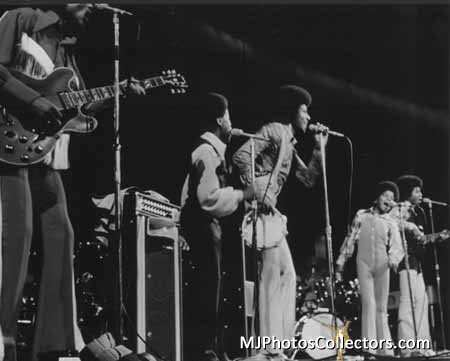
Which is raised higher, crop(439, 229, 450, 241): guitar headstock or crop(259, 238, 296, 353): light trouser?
crop(439, 229, 450, 241): guitar headstock

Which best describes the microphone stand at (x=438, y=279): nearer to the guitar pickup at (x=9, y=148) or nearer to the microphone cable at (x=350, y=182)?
the microphone cable at (x=350, y=182)

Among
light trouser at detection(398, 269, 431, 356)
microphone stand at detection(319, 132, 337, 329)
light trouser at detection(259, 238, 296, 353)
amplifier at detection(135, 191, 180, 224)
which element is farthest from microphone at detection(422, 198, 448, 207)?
amplifier at detection(135, 191, 180, 224)

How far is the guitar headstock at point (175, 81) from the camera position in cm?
409

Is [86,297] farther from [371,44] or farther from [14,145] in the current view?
[371,44]

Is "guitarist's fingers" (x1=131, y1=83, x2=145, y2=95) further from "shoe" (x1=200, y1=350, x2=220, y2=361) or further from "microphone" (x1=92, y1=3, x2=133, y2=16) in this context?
"shoe" (x1=200, y1=350, x2=220, y2=361)

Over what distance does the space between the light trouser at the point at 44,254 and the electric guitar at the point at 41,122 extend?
0.32 feet

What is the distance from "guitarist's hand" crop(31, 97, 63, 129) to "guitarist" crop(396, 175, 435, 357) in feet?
7.24

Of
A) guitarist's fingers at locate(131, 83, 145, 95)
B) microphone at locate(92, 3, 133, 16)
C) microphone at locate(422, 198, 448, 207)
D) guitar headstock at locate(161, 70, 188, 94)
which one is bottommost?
microphone at locate(422, 198, 448, 207)

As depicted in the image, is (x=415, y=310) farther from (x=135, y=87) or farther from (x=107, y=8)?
(x=107, y=8)

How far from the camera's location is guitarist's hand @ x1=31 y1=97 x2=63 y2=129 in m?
3.65

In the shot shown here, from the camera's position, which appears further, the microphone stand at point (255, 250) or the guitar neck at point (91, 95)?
the microphone stand at point (255, 250)

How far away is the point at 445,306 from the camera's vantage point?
4.38 metres

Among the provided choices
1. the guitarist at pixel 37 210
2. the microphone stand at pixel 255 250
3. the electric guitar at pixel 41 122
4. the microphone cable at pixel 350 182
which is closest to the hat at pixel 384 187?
the microphone cable at pixel 350 182

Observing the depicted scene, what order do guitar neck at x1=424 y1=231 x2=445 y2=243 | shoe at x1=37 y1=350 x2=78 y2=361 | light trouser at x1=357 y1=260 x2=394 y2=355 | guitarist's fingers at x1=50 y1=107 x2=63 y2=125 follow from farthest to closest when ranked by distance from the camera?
guitar neck at x1=424 y1=231 x2=445 y2=243
light trouser at x1=357 y1=260 x2=394 y2=355
guitarist's fingers at x1=50 y1=107 x2=63 y2=125
shoe at x1=37 y1=350 x2=78 y2=361
